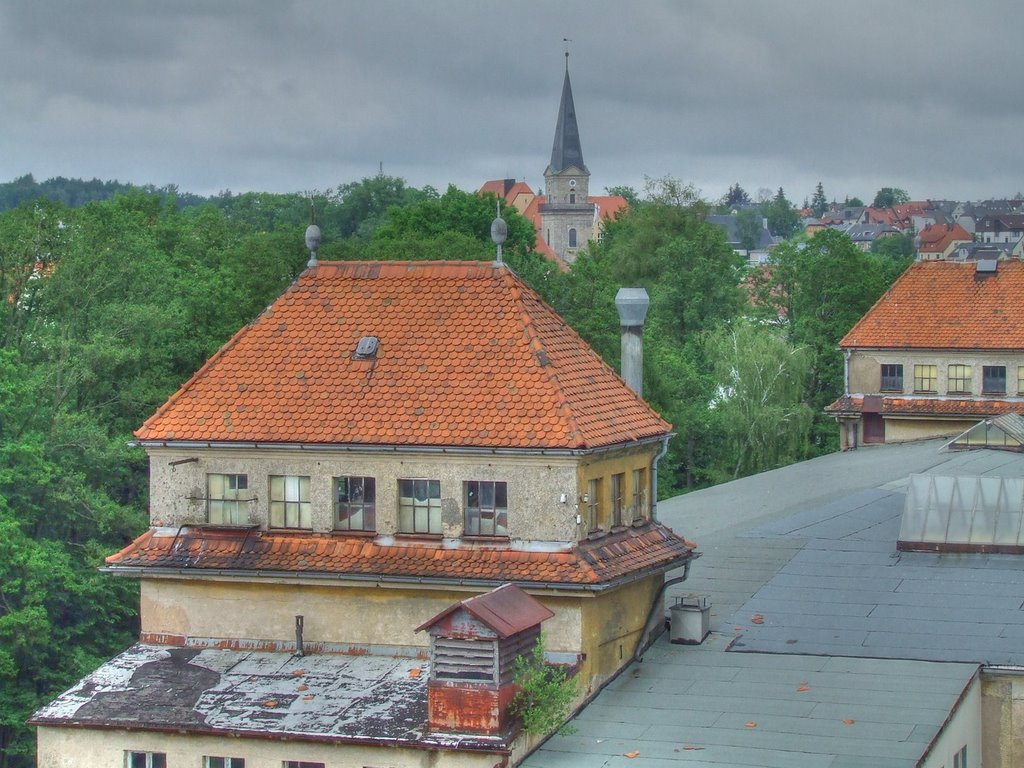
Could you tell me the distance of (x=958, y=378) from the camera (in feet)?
207

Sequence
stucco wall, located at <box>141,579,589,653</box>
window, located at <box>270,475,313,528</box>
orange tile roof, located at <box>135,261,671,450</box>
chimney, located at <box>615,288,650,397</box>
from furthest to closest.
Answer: chimney, located at <box>615,288,650,397</box>
window, located at <box>270,475,313,528</box>
orange tile roof, located at <box>135,261,671,450</box>
stucco wall, located at <box>141,579,589,653</box>

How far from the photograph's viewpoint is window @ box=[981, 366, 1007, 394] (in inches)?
2462

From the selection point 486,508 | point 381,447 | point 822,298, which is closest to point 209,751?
point 381,447

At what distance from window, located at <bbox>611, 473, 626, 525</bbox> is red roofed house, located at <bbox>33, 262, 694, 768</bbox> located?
0.17 feet

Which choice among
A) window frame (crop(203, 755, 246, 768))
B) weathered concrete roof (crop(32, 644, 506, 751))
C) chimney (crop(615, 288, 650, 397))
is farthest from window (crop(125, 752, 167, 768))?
chimney (crop(615, 288, 650, 397))

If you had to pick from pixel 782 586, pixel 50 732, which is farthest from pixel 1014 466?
pixel 50 732

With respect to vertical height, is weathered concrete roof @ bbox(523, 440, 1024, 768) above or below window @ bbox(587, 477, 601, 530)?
below

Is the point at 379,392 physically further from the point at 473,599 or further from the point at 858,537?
the point at 858,537

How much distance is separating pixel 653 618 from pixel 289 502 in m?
6.80

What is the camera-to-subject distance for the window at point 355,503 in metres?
30.0

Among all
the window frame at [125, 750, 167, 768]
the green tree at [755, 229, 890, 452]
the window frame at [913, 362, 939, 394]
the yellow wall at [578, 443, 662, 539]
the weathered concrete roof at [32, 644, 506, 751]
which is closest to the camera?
the weathered concrete roof at [32, 644, 506, 751]

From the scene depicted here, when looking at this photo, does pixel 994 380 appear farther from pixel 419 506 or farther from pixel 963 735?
pixel 419 506

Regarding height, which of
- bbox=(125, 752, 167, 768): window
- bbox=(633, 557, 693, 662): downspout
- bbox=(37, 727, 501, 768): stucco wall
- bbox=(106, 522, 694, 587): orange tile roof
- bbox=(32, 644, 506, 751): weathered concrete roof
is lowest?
bbox=(125, 752, 167, 768): window

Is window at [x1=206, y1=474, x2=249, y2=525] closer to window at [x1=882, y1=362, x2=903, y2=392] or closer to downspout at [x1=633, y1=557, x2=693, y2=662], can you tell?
downspout at [x1=633, y1=557, x2=693, y2=662]
